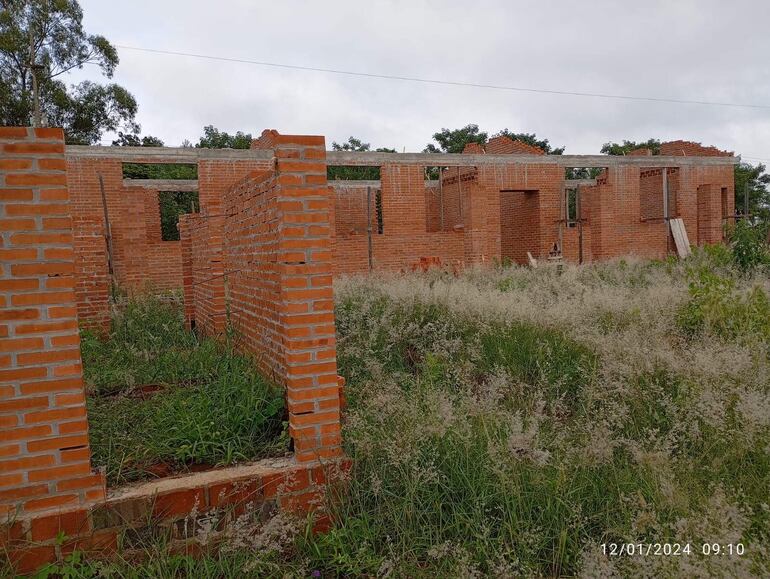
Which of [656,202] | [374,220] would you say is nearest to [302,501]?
[374,220]

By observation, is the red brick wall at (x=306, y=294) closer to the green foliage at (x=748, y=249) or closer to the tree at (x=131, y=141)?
the green foliage at (x=748, y=249)

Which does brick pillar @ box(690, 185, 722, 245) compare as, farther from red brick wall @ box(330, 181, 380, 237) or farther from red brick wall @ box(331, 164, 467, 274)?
red brick wall @ box(330, 181, 380, 237)

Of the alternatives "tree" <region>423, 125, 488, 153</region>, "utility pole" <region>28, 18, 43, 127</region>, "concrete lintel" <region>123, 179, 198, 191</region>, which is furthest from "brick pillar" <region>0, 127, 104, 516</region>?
"tree" <region>423, 125, 488, 153</region>

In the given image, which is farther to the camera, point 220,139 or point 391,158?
point 220,139

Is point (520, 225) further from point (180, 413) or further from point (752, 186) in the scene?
point (752, 186)

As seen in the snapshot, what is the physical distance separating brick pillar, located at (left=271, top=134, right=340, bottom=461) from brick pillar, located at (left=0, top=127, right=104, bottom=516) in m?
1.08

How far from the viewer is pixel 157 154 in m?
13.9

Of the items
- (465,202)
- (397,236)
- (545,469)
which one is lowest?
(545,469)

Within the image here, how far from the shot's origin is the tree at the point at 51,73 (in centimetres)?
2469

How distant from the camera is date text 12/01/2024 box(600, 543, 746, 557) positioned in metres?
2.50

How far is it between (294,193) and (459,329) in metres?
3.63

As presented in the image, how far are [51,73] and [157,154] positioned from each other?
17.2 meters

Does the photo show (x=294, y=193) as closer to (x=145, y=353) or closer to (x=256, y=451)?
(x=256, y=451)

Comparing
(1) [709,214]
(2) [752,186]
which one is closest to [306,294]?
(1) [709,214]
